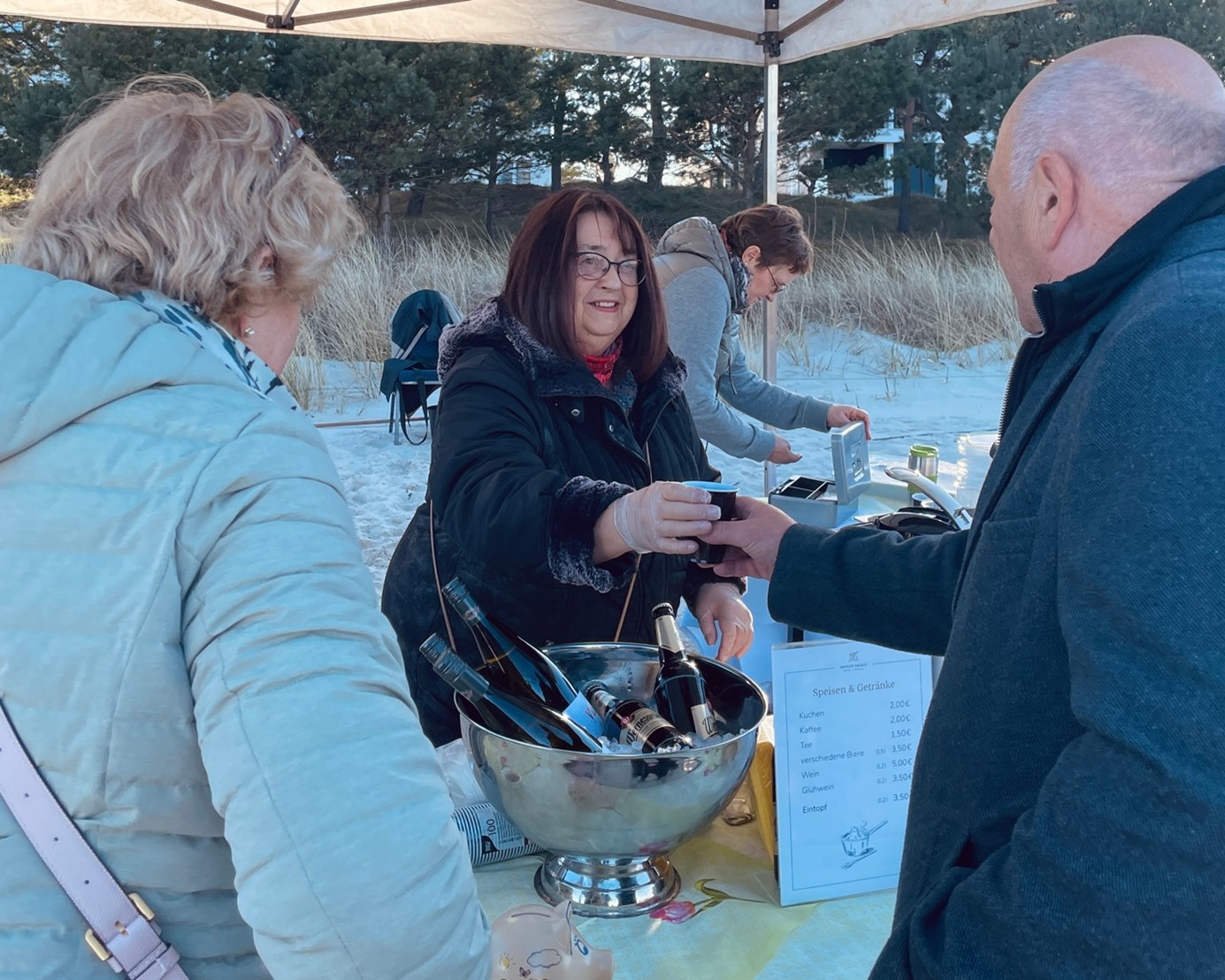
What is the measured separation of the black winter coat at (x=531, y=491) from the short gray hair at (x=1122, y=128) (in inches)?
34.2

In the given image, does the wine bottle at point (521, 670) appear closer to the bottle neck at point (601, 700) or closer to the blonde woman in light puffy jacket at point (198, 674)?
the bottle neck at point (601, 700)

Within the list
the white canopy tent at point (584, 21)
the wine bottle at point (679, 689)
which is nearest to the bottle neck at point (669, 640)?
the wine bottle at point (679, 689)

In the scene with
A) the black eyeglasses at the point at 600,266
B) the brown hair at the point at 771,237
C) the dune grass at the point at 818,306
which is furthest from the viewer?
the dune grass at the point at 818,306

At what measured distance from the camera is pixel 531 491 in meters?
1.70

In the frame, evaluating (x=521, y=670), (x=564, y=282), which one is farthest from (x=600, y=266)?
(x=521, y=670)

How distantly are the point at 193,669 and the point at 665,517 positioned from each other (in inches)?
34.1

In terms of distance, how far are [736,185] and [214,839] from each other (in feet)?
65.7

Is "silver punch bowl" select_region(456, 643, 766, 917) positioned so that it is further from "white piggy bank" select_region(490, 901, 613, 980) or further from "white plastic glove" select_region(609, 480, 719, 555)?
"white plastic glove" select_region(609, 480, 719, 555)

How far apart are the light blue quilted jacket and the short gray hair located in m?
0.77

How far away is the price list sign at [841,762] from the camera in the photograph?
53.3 inches

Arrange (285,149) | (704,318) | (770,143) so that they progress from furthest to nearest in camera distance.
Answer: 1. (770,143)
2. (704,318)
3. (285,149)

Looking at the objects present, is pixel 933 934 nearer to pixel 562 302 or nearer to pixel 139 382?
pixel 139 382

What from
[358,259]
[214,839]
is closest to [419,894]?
[214,839]

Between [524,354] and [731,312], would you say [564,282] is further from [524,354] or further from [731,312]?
[731,312]
